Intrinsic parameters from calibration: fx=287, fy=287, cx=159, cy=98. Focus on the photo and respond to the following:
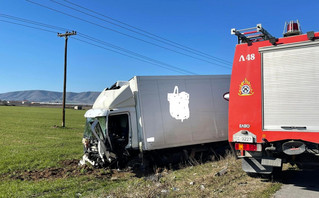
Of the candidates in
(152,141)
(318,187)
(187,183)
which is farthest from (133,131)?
(318,187)

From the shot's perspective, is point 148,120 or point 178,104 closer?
point 148,120

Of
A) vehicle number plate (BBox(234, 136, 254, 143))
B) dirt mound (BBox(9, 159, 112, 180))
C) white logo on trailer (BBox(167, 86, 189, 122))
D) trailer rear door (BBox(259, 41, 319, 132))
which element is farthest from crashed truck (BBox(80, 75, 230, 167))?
trailer rear door (BBox(259, 41, 319, 132))

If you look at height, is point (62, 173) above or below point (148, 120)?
below

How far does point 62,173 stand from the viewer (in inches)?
380

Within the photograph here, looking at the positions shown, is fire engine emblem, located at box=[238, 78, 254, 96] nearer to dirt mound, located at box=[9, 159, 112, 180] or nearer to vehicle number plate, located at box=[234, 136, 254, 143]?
vehicle number plate, located at box=[234, 136, 254, 143]

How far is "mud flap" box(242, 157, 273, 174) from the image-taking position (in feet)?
22.3

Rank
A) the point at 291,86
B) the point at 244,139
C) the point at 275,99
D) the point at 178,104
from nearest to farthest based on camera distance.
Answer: the point at 291,86, the point at 275,99, the point at 244,139, the point at 178,104

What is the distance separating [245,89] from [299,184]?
8.64ft

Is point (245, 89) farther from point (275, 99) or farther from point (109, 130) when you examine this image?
point (109, 130)

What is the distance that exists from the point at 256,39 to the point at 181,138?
5.17 metres

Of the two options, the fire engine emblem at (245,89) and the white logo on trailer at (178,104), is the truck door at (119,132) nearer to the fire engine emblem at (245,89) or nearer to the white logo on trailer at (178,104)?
the white logo on trailer at (178,104)

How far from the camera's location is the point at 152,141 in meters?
10.2

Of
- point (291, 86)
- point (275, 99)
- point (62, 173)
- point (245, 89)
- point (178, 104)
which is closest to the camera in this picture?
point (291, 86)

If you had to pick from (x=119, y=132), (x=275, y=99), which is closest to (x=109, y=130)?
(x=119, y=132)
